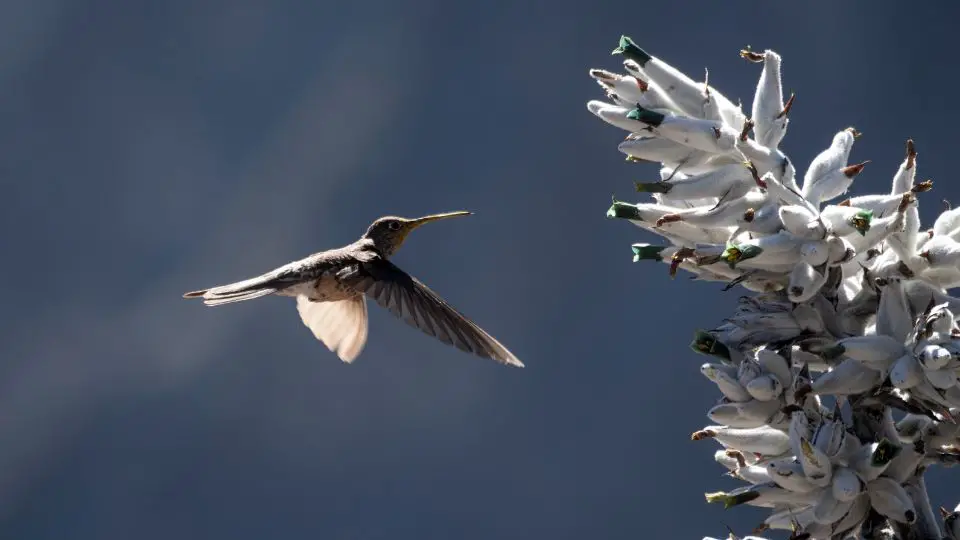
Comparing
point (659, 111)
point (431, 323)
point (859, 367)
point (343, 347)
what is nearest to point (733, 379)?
point (859, 367)

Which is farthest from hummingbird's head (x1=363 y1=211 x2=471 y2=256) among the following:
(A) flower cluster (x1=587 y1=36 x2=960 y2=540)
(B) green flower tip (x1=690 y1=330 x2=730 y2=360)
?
(B) green flower tip (x1=690 y1=330 x2=730 y2=360)

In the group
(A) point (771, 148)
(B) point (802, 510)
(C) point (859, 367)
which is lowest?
(B) point (802, 510)

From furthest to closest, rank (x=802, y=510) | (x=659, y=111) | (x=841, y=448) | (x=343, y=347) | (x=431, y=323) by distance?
(x=343, y=347), (x=431, y=323), (x=659, y=111), (x=802, y=510), (x=841, y=448)

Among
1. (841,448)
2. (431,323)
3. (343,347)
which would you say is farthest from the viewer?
(343,347)

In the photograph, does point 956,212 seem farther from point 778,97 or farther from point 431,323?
point 431,323

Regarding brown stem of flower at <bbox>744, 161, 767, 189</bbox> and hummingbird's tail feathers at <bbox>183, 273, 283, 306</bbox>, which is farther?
hummingbird's tail feathers at <bbox>183, 273, 283, 306</bbox>

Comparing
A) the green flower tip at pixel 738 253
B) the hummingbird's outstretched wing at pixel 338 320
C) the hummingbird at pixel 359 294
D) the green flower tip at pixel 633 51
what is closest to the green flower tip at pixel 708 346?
the green flower tip at pixel 738 253

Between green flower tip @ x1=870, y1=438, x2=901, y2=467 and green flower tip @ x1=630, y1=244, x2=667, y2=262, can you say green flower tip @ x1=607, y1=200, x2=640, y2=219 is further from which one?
green flower tip @ x1=870, y1=438, x2=901, y2=467

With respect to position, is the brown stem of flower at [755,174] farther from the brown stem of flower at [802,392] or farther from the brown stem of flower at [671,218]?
the brown stem of flower at [802,392]
